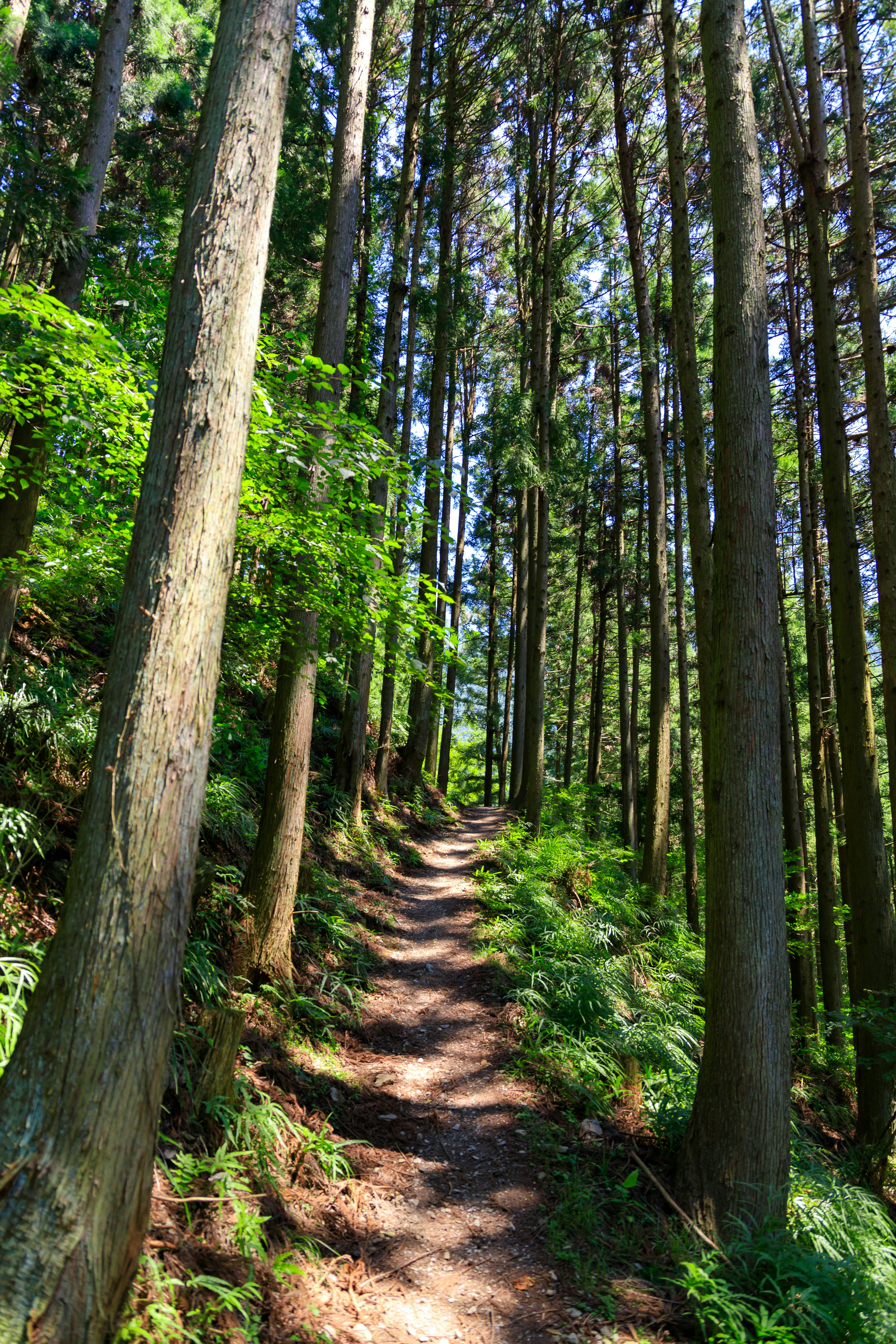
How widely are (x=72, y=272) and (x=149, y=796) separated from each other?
5477mm

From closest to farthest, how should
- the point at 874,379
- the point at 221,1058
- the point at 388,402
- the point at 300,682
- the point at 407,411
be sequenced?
the point at 221,1058
the point at 300,682
the point at 874,379
the point at 388,402
the point at 407,411

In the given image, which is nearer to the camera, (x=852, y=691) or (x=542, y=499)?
(x=852, y=691)

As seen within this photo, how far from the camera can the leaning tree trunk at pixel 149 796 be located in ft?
6.37

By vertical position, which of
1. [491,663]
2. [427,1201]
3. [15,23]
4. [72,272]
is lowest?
[427,1201]

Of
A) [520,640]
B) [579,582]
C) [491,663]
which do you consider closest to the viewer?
[520,640]

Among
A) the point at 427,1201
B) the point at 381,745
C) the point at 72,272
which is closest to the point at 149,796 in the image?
the point at 427,1201

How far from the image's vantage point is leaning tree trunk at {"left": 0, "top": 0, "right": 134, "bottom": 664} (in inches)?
182

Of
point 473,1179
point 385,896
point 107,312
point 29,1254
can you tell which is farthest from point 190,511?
point 385,896

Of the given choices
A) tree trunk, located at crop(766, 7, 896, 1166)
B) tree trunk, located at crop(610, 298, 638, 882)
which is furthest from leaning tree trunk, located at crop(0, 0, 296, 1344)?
tree trunk, located at crop(610, 298, 638, 882)

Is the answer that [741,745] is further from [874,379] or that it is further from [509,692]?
[509,692]

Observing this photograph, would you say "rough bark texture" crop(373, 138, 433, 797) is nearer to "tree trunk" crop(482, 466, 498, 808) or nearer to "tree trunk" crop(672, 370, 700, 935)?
A: "tree trunk" crop(672, 370, 700, 935)

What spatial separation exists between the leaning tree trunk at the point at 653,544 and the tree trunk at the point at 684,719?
40 cm

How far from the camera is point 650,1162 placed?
12.8ft

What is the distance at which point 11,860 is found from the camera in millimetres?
3828
